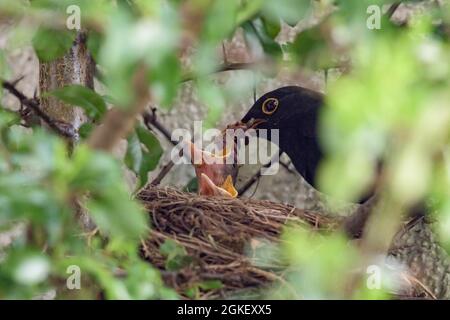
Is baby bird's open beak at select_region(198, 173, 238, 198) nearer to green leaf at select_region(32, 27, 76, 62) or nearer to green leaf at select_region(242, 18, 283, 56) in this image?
green leaf at select_region(32, 27, 76, 62)

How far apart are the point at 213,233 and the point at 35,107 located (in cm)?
58

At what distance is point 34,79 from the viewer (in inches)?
165

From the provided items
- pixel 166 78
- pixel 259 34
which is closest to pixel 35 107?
pixel 259 34

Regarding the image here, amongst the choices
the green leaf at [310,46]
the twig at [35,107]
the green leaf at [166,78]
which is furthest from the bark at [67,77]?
the green leaf at [166,78]

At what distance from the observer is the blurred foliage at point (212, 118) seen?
1.31m

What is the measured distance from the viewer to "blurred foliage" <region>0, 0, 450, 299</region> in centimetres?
131

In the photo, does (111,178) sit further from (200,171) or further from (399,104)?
(200,171)

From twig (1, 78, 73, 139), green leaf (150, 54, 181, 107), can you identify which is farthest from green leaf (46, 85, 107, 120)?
green leaf (150, 54, 181, 107)

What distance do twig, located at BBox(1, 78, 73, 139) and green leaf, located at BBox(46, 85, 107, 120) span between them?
0.31ft

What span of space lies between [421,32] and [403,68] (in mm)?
251

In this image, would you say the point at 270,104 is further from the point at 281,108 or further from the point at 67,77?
the point at 67,77

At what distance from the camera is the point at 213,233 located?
8.41 feet

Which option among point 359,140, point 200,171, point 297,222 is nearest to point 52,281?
point 359,140

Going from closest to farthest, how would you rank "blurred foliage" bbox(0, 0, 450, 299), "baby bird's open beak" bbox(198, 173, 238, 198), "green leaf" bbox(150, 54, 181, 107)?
"blurred foliage" bbox(0, 0, 450, 299), "green leaf" bbox(150, 54, 181, 107), "baby bird's open beak" bbox(198, 173, 238, 198)
